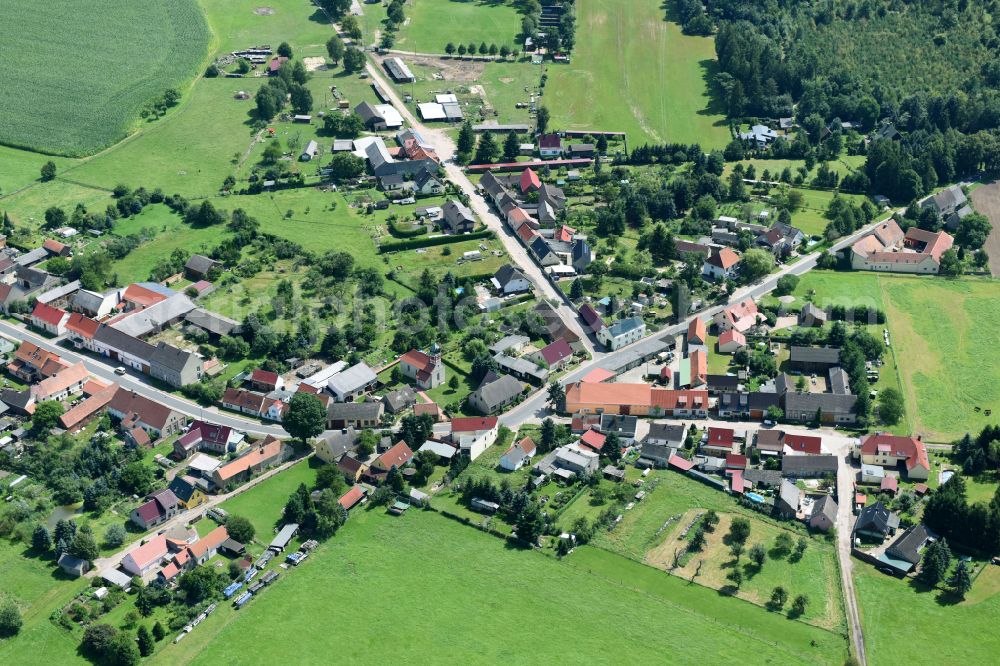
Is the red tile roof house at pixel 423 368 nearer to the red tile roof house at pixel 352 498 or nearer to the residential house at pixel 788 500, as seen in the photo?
the red tile roof house at pixel 352 498

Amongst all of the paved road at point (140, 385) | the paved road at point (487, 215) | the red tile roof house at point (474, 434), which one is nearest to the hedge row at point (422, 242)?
the paved road at point (487, 215)

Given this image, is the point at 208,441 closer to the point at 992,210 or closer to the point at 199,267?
the point at 199,267

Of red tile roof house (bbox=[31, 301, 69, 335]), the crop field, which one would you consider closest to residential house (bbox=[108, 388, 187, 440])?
red tile roof house (bbox=[31, 301, 69, 335])

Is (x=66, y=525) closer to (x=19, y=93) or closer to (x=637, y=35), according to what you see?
(x=19, y=93)

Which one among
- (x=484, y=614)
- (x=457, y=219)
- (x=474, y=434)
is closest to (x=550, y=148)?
(x=457, y=219)

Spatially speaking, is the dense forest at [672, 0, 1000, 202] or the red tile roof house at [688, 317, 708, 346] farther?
the dense forest at [672, 0, 1000, 202]

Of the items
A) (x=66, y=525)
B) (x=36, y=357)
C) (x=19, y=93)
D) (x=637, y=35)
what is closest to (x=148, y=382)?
(x=36, y=357)

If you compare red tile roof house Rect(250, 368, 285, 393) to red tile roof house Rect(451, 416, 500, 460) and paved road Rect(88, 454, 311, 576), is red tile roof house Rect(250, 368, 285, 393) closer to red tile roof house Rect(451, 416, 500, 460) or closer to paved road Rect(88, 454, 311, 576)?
paved road Rect(88, 454, 311, 576)
